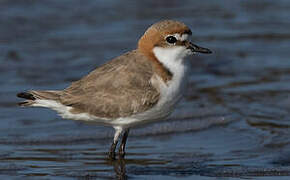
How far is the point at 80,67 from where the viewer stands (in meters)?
12.1

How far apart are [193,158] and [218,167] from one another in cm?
45

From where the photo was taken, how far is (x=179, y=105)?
10023mm

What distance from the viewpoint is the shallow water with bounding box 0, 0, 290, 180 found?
7602 millimetres

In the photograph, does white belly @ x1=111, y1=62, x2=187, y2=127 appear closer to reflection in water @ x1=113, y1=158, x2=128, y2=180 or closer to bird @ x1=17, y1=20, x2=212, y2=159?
bird @ x1=17, y1=20, x2=212, y2=159

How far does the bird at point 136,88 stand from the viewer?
7109 mm

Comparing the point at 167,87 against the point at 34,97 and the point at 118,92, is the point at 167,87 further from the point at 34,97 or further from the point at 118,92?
the point at 34,97

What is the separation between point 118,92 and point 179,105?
9.77 ft

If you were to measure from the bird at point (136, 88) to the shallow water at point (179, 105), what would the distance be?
2.12ft

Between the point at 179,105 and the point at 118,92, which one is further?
the point at 179,105

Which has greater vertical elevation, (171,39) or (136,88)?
(171,39)

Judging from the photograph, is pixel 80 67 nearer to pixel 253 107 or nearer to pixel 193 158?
pixel 253 107

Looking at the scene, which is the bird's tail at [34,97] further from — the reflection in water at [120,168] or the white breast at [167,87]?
the reflection in water at [120,168]

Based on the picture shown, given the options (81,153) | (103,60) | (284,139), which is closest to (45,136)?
(81,153)

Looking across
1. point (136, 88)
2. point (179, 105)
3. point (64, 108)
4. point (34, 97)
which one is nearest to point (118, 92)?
point (136, 88)
